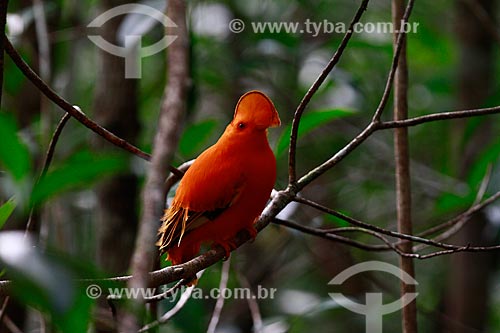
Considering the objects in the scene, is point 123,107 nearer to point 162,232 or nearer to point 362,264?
point 162,232

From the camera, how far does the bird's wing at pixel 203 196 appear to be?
4.65ft

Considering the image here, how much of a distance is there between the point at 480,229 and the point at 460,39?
95 cm

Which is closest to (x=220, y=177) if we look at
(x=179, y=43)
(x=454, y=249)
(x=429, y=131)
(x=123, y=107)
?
(x=454, y=249)

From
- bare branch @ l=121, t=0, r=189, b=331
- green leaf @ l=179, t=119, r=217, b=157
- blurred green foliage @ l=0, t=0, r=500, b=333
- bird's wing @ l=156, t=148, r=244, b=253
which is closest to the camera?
bare branch @ l=121, t=0, r=189, b=331

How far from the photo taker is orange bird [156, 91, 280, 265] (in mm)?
1419

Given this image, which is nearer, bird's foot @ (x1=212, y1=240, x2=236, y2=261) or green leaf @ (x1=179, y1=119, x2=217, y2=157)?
bird's foot @ (x1=212, y1=240, x2=236, y2=261)

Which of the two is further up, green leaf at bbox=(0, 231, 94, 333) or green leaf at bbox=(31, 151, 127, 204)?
green leaf at bbox=(31, 151, 127, 204)

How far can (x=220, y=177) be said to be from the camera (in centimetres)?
142

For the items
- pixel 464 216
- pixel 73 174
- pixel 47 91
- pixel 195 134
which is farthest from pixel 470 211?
pixel 47 91

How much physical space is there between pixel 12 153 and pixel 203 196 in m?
0.38

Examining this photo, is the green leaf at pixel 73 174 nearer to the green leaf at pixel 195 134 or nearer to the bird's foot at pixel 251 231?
the bird's foot at pixel 251 231
